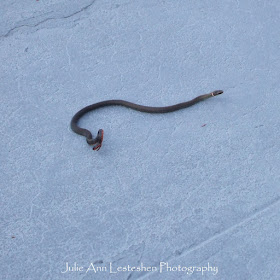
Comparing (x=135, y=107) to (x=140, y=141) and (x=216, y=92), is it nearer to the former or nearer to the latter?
(x=140, y=141)

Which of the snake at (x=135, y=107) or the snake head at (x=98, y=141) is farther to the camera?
the snake at (x=135, y=107)

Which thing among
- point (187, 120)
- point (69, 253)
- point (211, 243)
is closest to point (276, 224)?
point (211, 243)

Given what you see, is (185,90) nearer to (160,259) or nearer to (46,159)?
(46,159)

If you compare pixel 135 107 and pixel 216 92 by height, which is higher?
pixel 135 107

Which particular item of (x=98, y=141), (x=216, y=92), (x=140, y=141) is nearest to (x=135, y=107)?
(x=140, y=141)

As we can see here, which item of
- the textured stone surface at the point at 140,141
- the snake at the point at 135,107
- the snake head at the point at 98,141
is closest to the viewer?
the textured stone surface at the point at 140,141

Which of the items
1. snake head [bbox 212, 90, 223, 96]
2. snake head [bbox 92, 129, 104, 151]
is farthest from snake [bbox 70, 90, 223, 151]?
snake head [bbox 92, 129, 104, 151]

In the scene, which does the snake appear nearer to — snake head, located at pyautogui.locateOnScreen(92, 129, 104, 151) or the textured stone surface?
the textured stone surface

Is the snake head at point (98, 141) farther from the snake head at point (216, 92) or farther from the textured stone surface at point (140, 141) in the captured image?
the snake head at point (216, 92)

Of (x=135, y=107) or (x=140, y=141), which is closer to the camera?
(x=140, y=141)

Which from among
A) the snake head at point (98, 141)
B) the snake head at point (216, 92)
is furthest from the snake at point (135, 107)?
the snake head at point (98, 141)
